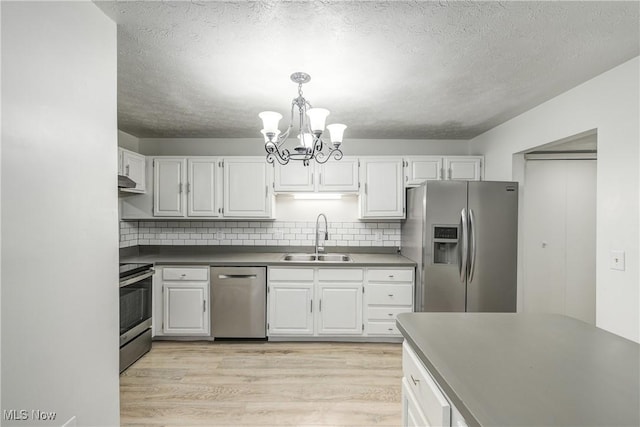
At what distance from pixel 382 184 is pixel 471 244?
1.16m

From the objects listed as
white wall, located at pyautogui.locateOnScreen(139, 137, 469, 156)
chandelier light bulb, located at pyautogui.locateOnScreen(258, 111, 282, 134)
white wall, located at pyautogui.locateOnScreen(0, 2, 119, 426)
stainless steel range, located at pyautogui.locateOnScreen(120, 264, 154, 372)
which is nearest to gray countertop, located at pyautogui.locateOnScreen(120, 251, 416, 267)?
stainless steel range, located at pyautogui.locateOnScreen(120, 264, 154, 372)

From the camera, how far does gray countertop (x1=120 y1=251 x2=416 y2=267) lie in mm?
3426

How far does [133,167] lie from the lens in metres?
3.49

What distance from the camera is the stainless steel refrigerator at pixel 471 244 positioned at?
10.3ft

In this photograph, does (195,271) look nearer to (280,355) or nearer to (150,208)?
(150,208)

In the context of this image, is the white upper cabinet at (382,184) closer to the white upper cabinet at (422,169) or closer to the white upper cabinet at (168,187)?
the white upper cabinet at (422,169)

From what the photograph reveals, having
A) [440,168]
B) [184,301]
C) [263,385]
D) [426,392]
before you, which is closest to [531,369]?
[426,392]

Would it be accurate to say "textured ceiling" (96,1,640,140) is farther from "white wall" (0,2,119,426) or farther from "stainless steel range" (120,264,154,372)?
"stainless steel range" (120,264,154,372)

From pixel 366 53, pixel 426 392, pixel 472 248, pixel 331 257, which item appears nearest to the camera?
pixel 426 392

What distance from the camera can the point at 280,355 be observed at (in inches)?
124

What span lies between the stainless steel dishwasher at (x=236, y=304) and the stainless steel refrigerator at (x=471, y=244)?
1.71 m

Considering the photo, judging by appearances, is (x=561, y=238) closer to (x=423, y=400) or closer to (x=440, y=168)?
(x=440, y=168)

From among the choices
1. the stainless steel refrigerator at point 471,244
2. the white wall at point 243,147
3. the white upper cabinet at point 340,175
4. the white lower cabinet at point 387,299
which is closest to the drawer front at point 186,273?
the white wall at point 243,147

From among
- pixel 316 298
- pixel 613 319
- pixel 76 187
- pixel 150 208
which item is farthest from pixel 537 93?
pixel 150 208
